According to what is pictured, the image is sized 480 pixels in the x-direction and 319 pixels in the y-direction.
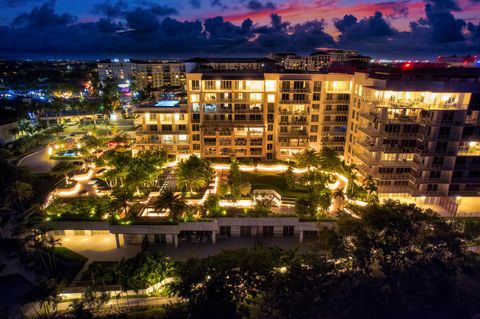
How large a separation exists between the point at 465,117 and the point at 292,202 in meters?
35.5

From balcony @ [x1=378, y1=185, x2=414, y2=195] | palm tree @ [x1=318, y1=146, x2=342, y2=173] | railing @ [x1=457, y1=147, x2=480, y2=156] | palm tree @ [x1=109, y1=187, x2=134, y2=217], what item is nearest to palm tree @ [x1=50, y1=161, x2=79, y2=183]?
palm tree @ [x1=109, y1=187, x2=134, y2=217]

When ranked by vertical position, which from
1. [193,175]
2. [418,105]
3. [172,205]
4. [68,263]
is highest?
[418,105]

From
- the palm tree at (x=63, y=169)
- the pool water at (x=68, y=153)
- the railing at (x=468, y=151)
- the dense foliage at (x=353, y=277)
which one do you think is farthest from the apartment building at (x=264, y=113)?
the dense foliage at (x=353, y=277)

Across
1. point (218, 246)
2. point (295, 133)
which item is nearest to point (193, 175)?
point (218, 246)

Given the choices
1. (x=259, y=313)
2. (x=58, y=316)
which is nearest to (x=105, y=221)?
(x=58, y=316)

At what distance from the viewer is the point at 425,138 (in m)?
57.1

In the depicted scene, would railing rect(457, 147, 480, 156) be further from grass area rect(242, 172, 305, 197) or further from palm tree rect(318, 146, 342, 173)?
grass area rect(242, 172, 305, 197)

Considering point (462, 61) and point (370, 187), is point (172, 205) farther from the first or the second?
point (462, 61)

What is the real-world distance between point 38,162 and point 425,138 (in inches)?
3899

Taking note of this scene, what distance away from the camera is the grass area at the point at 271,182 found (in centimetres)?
6603

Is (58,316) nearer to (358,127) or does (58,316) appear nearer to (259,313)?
(259,313)

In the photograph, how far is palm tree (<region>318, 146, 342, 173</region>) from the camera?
6510 cm

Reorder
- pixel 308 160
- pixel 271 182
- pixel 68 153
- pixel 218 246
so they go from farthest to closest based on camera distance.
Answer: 1. pixel 68 153
2. pixel 271 182
3. pixel 308 160
4. pixel 218 246

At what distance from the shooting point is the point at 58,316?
37.2 meters
